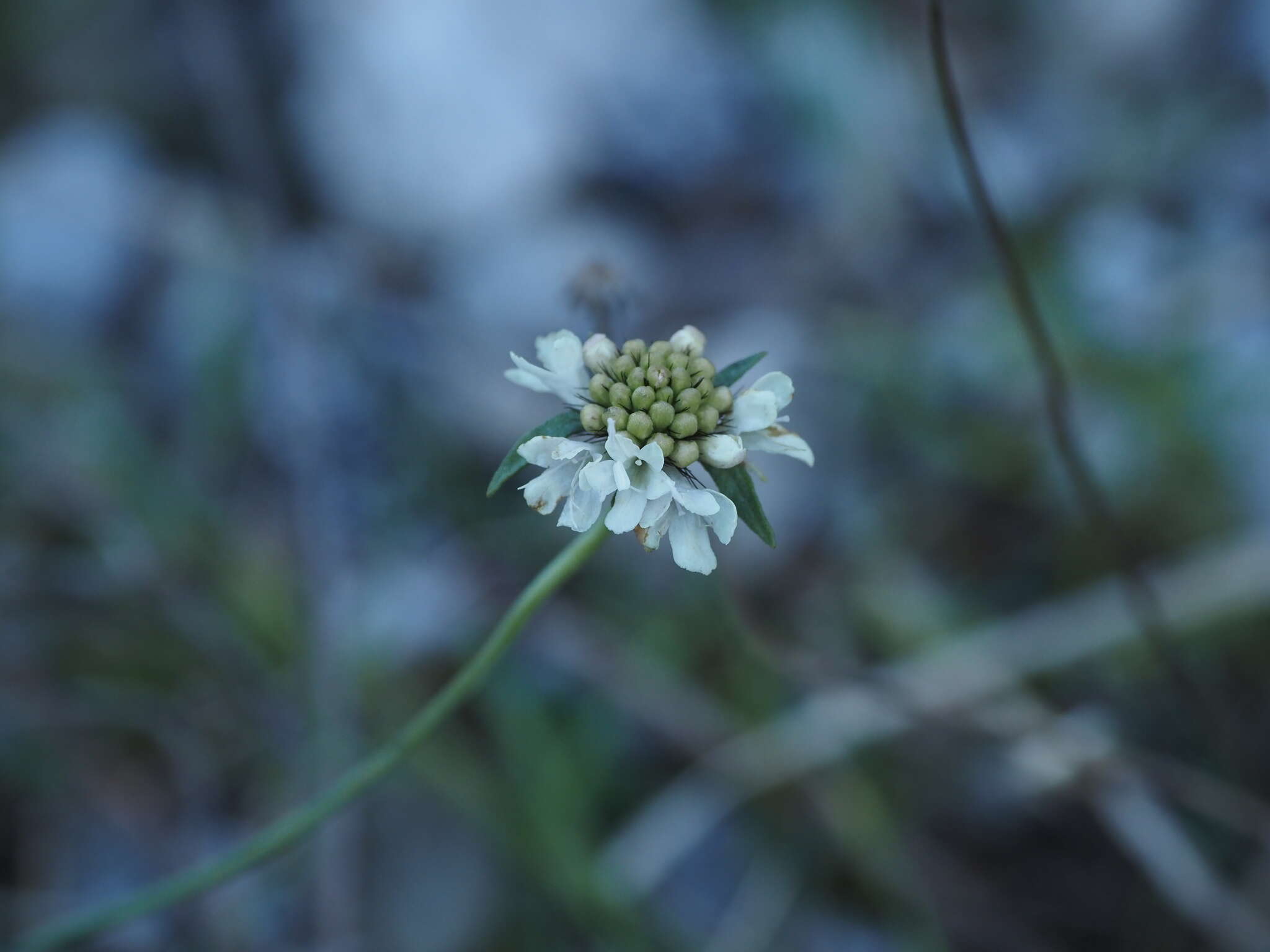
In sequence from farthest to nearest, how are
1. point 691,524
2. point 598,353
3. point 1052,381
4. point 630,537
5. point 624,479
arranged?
point 630,537 → point 1052,381 → point 598,353 → point 691,524 → point 624,479

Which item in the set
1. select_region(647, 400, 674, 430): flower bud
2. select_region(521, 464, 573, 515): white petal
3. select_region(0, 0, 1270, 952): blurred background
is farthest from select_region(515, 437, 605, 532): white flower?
select_region(0, 0, 1270, 952): blurred background

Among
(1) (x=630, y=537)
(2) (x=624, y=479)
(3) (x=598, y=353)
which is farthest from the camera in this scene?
(1) (x=630, y=537)

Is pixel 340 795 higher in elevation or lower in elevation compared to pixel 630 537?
lower

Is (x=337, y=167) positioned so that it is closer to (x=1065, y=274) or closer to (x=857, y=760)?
(x=1065, y=274)

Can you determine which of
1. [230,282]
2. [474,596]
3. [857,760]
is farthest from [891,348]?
[230,282]

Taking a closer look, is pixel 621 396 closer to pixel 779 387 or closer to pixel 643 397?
pixel 643 397

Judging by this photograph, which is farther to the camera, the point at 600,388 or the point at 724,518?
the point at 600,388

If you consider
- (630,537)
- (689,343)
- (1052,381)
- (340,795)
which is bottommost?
(340,795)

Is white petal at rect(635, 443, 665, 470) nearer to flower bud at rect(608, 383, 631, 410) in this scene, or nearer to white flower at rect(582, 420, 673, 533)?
white flower at rect(582, 420, 673, 533)

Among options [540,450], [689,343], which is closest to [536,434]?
[540,450]
